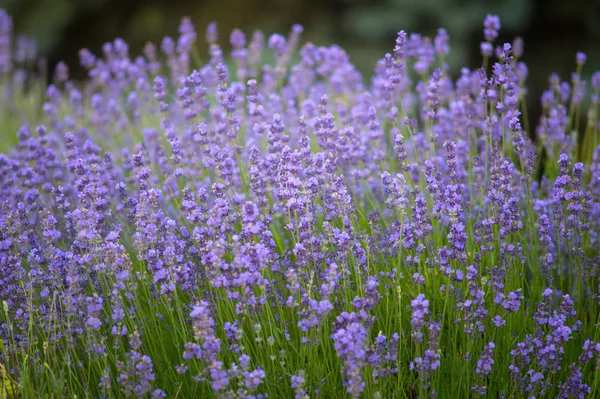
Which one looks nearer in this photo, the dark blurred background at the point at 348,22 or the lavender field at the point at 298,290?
the lavender field at the point at 298,290

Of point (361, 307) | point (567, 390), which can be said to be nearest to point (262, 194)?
point (361, 307)

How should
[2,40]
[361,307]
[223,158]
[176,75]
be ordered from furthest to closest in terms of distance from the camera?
1. [2,40]
2. [176,75]
3. [223,158]
4. [361,307]

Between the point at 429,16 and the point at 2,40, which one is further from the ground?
the point at 429,16

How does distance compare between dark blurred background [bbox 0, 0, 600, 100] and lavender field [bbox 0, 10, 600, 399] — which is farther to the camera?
dark blurred background [bbox 0, 0, 600, 100]

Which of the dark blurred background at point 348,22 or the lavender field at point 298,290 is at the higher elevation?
the dark blurred background at point 348,22

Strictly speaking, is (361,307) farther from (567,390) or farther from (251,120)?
(251,120)

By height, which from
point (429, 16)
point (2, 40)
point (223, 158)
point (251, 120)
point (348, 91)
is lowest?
point (223, 158)

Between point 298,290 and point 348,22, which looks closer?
point 298,290

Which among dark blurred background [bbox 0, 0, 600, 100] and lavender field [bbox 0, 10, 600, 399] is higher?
dark blurred background [bbox 0, 0, 600, 100]
